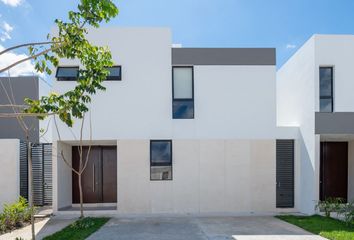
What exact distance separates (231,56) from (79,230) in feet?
24.7

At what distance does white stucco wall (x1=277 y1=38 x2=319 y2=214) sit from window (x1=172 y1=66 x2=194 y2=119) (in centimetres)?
405

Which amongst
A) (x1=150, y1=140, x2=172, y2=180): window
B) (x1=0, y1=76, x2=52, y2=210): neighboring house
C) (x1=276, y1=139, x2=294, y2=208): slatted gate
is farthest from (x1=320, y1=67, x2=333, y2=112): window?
(x1=0, y1=76, x2=52, y2=210): neighboring house

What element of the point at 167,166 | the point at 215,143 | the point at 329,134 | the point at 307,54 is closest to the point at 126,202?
the point at 167,166

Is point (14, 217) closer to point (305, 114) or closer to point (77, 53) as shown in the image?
point (77, 53)

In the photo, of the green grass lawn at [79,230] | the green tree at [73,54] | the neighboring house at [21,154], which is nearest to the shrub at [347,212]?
the green grass lawn at [79,230]

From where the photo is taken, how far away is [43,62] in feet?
17.2

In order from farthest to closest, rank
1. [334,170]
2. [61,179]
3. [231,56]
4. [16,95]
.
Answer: [16,95]
[334,170]
[231,56]
[61,179]

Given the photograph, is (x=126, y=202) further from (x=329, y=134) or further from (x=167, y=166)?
(x=329, y=134)

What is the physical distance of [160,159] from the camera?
945 centimetres

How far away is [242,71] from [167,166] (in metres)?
4.41

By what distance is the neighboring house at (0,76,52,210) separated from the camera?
9.13 meters

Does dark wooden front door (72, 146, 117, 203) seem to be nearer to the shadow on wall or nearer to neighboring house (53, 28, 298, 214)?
neighboring house (53, 28, 298, 214)

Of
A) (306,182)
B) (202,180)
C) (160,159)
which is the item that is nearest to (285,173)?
(306,182)

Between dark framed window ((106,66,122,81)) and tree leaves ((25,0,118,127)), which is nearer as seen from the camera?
tree leaves ((25,0,118,127))
